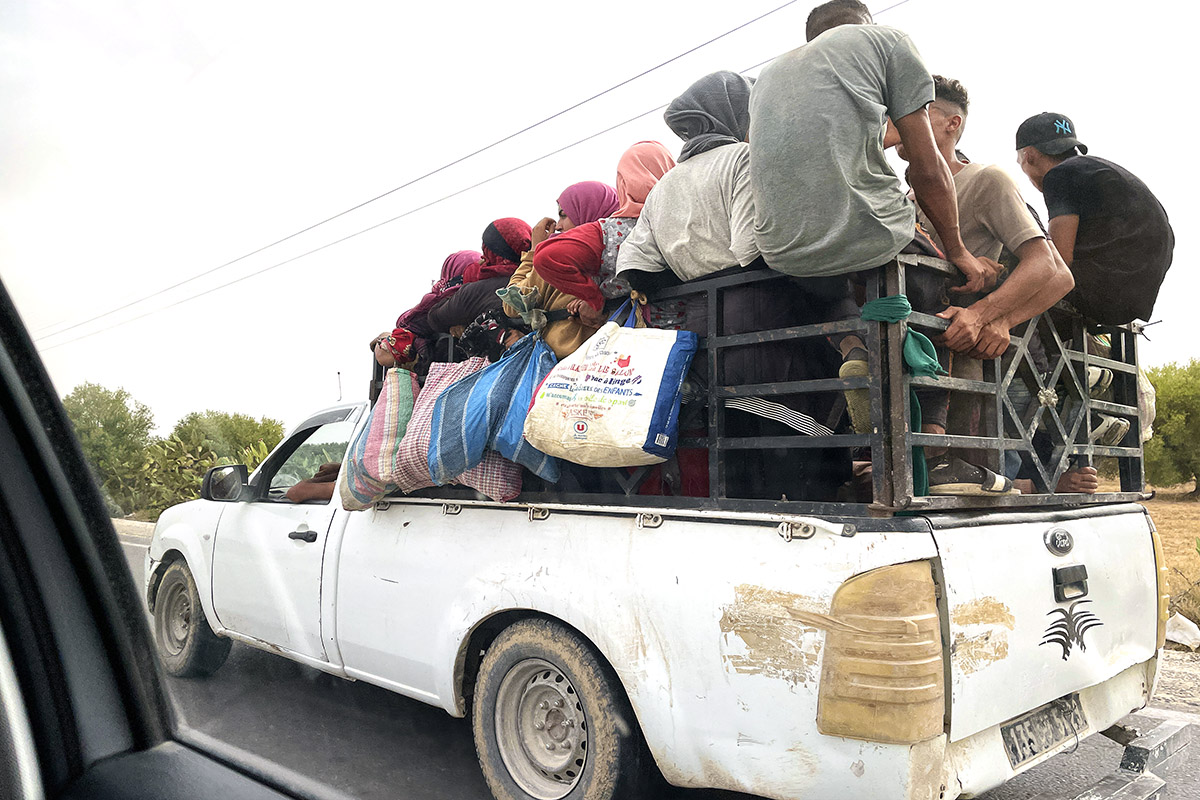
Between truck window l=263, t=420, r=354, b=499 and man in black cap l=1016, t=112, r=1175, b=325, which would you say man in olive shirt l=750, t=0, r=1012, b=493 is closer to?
man in black cap l=1016, t=112, r=1175, b=325

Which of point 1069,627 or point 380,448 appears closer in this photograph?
point 1069,627

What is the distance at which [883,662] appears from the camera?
2.15m

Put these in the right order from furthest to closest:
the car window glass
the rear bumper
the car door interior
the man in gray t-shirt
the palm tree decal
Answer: the car window glass < the palm tree decal < the man in gray t-shirt < the rear bumper < the car door interior

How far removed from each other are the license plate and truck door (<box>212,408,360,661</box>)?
2.87 meters

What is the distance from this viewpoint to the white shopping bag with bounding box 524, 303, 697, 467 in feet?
8.83

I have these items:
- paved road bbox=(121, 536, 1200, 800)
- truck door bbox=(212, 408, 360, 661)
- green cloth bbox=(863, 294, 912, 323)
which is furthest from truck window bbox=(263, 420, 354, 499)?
green cloth bbox=(863, 294, 912, 323)

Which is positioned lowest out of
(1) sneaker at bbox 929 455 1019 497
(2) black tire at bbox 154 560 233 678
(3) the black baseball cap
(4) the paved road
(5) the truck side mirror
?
(4) the paved road

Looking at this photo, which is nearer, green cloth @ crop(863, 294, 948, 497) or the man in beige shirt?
green cloth @ crop(863, 294, 948, 497)

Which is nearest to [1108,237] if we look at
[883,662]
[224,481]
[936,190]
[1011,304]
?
[1011,304]

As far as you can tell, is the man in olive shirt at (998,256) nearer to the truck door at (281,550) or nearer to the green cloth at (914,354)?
the green cloth at (914,354)

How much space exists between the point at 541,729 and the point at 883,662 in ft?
4.46

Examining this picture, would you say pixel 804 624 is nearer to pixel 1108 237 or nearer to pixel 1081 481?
pixel 1081 481

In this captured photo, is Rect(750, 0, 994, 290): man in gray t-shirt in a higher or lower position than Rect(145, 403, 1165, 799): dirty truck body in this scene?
higher

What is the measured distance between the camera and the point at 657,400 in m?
2.67
